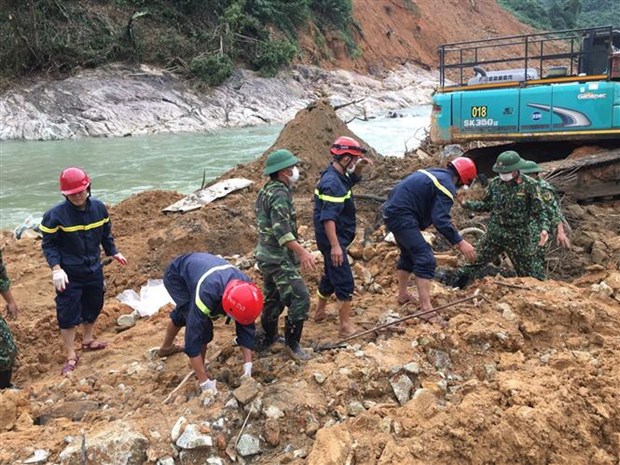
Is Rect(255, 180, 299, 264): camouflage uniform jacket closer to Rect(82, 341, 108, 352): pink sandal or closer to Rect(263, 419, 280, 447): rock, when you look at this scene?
Rect(263, 419, 280, 447): rock

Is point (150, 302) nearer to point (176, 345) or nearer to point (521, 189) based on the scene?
point (176, 345)

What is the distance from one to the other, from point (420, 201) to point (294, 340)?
164 centimetres

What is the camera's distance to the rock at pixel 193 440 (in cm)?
332

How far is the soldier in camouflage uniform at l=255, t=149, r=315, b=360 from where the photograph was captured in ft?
→ 14.0

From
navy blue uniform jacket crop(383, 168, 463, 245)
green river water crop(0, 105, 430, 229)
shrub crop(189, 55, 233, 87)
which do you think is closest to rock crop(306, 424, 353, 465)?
navy blue uniform jacket crop(383, 168, 463, 245)

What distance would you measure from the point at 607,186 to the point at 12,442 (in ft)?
27.2

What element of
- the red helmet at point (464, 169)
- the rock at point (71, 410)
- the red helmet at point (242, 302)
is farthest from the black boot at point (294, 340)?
the red helmet at point (464, 169)

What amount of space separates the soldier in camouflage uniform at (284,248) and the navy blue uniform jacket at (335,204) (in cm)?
30

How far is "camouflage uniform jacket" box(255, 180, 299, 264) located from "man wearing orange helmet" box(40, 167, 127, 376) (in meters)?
1.48

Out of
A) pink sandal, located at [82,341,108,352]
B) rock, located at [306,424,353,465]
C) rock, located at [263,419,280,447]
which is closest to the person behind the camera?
rock, located at [306,424,353,465]

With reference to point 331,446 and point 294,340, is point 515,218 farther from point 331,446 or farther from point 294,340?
point 331,446

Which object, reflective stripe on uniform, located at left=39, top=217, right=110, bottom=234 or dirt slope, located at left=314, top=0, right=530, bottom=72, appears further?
dirt slope, located at left=314, top=0, right=530, bottom=72

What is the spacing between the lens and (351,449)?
326cm

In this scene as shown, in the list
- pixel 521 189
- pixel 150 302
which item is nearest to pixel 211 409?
pixel 150 302
